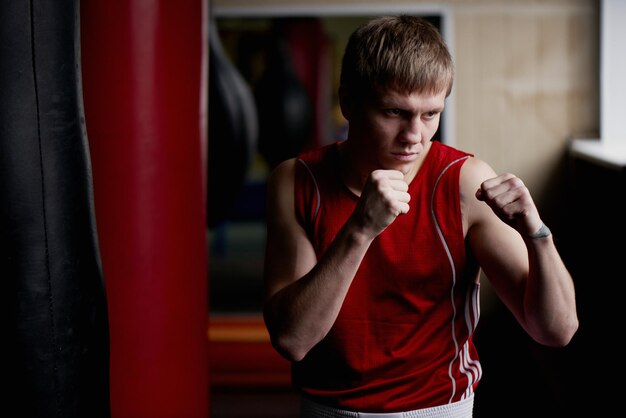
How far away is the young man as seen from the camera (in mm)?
1031

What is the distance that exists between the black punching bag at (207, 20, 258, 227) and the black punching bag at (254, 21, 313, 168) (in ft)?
2.01

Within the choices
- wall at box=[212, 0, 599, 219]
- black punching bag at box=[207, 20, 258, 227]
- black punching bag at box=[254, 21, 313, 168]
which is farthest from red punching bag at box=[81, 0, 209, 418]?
wall at box=[212, 0, 599, 219]

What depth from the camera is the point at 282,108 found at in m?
3.80

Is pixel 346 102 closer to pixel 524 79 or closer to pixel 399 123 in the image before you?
pixel 399 123

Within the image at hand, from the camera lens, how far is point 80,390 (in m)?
1.02

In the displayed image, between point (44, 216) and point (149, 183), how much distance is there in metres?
0.73

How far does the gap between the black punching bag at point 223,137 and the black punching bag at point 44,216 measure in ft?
6.74

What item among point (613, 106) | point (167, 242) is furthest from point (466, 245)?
point (613, 106)

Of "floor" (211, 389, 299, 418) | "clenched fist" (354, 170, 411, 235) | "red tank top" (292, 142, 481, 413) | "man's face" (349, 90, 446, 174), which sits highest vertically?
"man's face" (349, 90, 446, 174)

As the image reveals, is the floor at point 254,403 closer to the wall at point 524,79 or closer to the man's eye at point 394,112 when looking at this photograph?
the wall at point 524,79

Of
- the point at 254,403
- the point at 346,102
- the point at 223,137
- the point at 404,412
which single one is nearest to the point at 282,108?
the point at 223,137

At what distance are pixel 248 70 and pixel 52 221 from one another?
11.7ft

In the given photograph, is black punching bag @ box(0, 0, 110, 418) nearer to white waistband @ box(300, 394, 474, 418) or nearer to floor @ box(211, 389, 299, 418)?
white waistband @ box(300, 394, 474, 418)

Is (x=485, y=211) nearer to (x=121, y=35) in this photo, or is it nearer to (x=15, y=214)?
(x=15, y=214)
